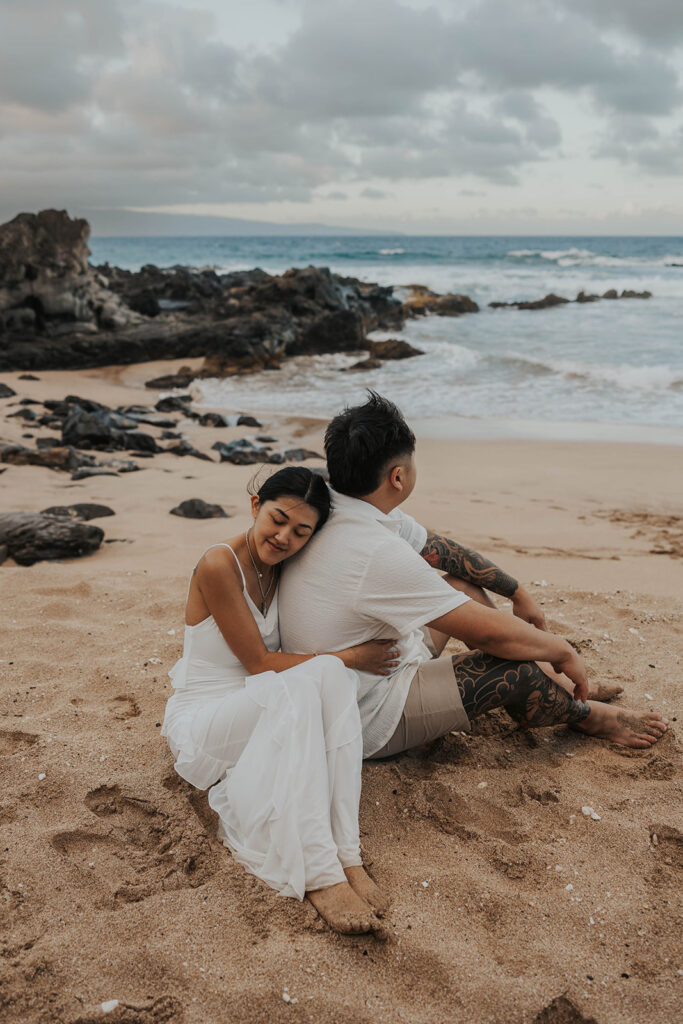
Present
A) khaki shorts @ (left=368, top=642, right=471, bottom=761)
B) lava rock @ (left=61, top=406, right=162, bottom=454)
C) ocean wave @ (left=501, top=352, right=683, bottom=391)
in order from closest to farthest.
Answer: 1. khaki shorts @ (left=368, top=642, right=471, bottom=761)
2. lava rock @ (left=61, top=406, right=162, bottom=454)
3. ocean wave @ (left=501, top=352, right=683, bottom=391)

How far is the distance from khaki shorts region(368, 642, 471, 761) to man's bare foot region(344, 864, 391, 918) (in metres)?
0.60

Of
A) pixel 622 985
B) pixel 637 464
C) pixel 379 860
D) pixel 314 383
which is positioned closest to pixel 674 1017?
pixel 622 985

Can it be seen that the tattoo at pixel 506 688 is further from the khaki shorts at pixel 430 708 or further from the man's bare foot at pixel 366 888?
the man's bare foot at pixel 366 888

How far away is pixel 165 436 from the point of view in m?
9.94

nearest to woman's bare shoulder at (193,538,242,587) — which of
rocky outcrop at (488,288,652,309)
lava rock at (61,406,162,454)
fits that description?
lava rock at (61,406,162,454)

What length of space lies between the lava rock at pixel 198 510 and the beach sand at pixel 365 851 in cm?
156

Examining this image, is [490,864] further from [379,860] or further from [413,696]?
[413,696]

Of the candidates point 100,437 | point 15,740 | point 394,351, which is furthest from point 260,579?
point 394,351

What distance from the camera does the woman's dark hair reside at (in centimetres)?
258

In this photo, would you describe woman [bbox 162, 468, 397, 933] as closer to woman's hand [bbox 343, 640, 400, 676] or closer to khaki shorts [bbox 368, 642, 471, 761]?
woman's hand [bbox 343, 640, 400, 676]

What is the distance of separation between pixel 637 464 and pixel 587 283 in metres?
34.7

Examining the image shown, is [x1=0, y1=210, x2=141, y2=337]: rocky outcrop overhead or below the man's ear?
overhead

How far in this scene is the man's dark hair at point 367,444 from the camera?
266cm

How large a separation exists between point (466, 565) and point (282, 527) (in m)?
1.17
